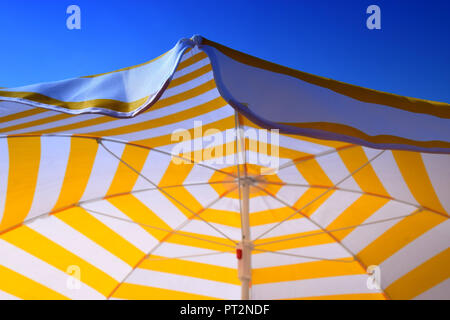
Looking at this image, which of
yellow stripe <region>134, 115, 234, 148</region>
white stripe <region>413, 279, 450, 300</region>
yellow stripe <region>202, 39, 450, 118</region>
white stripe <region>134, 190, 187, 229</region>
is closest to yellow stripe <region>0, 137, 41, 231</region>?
yellow stripe <region>134, 115, 234, 148</region>

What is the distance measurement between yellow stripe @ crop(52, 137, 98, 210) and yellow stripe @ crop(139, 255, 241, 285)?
0.82m

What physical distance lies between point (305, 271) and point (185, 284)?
983mm

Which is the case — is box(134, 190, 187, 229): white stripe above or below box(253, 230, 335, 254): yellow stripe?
above

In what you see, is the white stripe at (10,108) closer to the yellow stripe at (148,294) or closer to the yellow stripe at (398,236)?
the yellow stripe at (148,294)

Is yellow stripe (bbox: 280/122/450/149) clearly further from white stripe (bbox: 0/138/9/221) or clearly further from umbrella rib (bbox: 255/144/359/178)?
white stripe (bbox: 0/138/9/221)

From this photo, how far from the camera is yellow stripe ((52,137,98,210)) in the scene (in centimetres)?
226

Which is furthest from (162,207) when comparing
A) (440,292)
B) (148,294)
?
(440,292)

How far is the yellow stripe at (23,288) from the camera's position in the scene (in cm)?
255

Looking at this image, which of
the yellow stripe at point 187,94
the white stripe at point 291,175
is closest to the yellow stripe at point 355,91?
the yellow stripe at point 187,94

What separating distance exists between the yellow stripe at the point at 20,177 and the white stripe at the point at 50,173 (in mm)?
28

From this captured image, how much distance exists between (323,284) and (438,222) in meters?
1.03

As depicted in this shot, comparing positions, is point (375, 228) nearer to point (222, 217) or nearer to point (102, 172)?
point (222, 217)

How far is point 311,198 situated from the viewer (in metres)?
2.74
